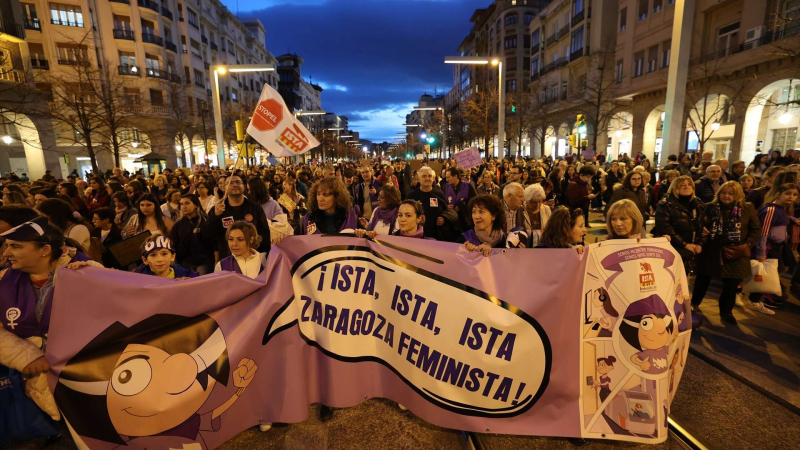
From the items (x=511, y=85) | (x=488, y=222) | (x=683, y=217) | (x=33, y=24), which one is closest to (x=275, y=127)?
(x=488, y=222)

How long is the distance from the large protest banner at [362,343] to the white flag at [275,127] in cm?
388

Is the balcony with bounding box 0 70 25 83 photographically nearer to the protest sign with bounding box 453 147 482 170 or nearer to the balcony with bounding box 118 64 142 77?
the balcony with bounding box 118 64 142 77

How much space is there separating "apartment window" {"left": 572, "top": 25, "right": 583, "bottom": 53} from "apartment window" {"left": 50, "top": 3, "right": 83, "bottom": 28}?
4524 centimetres

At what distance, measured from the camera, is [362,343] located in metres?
3.31

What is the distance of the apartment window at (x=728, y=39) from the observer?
70.1 ft

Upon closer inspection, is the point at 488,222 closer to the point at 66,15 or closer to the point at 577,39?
the point at 577,39

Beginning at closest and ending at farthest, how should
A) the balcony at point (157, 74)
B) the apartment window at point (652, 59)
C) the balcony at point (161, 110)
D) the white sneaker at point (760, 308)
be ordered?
the white sneaker at point (760, 308) → the apartment window at point (652, 59) → the balcony at point (161, 110) → the balcony at point (157, 74)

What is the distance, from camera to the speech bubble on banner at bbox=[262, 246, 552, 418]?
297 centimetres

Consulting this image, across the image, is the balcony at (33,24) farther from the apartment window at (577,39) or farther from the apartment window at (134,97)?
the apartment window at (577,39)

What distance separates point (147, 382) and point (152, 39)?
47.8 m

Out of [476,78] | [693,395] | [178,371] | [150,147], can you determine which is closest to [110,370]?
[178,371]

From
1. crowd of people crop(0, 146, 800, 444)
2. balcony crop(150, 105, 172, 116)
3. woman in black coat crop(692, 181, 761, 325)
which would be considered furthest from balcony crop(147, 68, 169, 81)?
woman in black coat crop(692, 181, 761, 325)

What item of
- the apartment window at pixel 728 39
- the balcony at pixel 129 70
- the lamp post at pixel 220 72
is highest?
the balcony at pixel 129 70

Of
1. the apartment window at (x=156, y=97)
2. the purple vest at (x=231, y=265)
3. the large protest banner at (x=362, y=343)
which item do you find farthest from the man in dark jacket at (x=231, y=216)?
the apartment window at (x=156, y=97)
